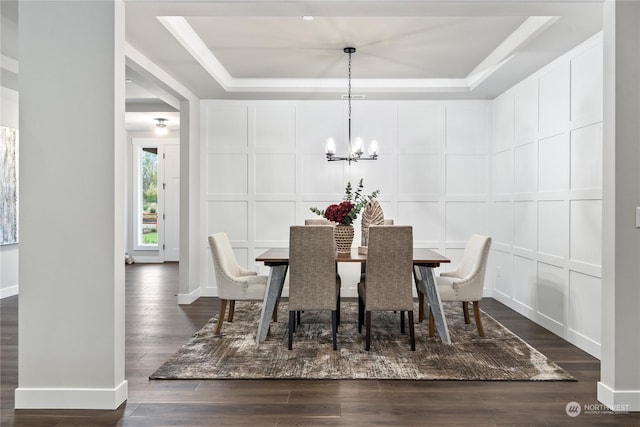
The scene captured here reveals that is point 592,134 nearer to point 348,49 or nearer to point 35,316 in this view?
point 348,49

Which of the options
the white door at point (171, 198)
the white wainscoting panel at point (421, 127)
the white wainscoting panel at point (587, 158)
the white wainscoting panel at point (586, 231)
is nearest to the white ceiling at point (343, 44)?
the white wainscoting panel at point (421, 127)

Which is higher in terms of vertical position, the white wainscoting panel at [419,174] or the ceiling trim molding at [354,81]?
the ceiling trim molding at [354,81]

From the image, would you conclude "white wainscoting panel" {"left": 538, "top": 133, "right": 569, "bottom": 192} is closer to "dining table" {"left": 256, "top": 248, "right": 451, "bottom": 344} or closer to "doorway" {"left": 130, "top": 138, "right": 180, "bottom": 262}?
"dining table" {"left": 256, "top": 248, "right": 451, "bottom": 344}

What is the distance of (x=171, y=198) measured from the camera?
30.9ft

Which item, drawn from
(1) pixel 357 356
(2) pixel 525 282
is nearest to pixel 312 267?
(1) pixel 357 356

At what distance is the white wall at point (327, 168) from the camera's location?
567 centimetres

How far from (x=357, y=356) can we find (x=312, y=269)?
0.73 meters

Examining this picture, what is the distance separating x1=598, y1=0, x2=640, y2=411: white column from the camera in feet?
8.20

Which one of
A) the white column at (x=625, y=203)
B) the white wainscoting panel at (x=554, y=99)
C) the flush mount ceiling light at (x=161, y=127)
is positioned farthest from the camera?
the flush mount ceiling light at (x=161, y=127)

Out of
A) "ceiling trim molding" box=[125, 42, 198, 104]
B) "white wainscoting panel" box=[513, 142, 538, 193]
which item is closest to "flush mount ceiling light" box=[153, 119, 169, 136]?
"ceiling trim molding" box=[125, 42, 198, 104]

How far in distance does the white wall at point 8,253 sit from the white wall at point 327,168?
7.47 ft

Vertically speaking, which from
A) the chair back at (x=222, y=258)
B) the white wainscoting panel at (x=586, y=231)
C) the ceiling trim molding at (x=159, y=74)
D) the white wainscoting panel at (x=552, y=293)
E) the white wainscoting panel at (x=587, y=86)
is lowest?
the white wainscoting panel at (x=552, y=293)

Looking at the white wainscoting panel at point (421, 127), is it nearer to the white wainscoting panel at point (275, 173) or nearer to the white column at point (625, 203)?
the white wainscoting panel at point (275, 173)

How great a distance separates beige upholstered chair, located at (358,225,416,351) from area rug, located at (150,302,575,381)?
0.24m
